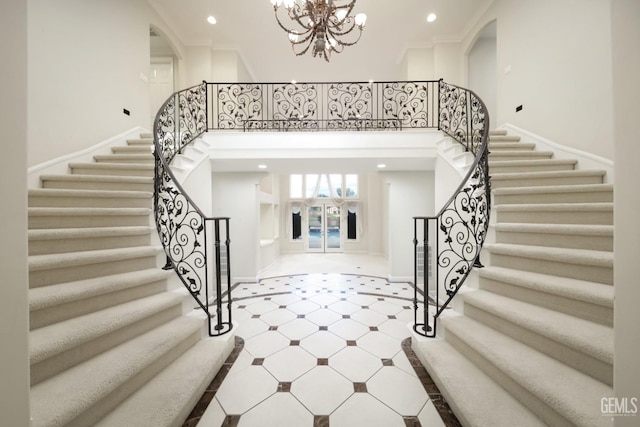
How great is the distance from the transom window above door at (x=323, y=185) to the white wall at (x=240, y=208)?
5.04 metres

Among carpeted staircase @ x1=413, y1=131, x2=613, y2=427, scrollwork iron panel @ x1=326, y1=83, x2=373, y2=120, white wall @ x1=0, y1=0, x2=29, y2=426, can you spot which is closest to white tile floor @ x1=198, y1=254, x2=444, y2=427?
carpeted staircase @ x1=413, y1=131, x2=613, y2=427

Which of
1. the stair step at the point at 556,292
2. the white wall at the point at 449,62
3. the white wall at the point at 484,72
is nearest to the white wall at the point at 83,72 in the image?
the stair step at the point at 556,292

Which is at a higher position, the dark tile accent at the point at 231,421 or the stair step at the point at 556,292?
the stair step at the point at 556,292

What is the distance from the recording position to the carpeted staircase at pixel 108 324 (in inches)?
55.4

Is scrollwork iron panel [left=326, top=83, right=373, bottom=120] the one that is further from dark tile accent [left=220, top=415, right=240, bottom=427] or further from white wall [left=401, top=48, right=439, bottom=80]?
dark tile accent [left=220, top=415, right=240, bottom=427]

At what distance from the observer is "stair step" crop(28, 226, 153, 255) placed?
2.03 m

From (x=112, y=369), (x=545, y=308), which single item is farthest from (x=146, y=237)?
(x=545, y=308)

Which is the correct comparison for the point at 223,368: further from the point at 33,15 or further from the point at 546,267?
the point at 33,15

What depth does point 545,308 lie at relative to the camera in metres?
1.83

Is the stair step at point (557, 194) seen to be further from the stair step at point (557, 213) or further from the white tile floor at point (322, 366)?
the white tile floor at point (322, 366)

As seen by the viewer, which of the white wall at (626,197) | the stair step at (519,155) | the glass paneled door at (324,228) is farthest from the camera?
the glass paneled door at (324,228)

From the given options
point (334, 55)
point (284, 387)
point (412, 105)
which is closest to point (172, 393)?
A: point (284, 387)

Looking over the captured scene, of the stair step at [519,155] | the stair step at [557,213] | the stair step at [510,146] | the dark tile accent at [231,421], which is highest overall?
the stair step at [510,146]

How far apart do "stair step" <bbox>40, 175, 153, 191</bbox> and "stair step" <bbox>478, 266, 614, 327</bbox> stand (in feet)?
13.3
